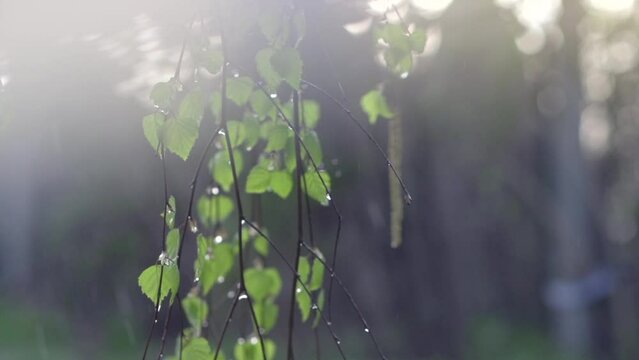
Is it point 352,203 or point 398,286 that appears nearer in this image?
point 352,203

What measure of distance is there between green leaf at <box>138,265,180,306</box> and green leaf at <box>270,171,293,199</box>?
27cm

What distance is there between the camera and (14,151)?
779cm

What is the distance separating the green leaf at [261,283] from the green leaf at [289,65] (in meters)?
0.43

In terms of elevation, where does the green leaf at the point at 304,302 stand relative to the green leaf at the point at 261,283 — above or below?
below

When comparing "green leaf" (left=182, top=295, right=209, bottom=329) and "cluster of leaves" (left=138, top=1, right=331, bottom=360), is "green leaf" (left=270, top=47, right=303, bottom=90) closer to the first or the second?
"cluster of leaves" (left=138, top=1, right=331, bottom=360)

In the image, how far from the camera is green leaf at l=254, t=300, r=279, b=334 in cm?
152

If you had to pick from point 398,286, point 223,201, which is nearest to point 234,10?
point 223,201

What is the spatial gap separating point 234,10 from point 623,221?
695 cm

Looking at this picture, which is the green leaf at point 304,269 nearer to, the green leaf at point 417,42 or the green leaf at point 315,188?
the green leaf at point 315,188

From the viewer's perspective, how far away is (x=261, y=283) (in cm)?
146

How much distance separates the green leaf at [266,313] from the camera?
1.52 metres

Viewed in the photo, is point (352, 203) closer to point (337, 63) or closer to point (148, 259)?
point (148, 259)

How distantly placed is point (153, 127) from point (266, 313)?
20.5 inches

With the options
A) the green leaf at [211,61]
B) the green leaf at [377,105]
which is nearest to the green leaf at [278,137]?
the green leaf at [211,61]
